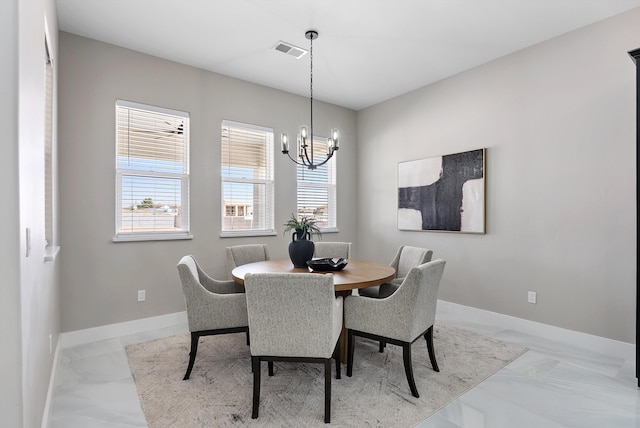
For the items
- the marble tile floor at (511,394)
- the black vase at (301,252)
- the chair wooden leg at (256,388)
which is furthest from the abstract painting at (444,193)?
the chair wooden leg at (256,388)

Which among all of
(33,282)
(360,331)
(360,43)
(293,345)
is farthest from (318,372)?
(360,43)

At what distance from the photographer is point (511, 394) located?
2303 millimetres

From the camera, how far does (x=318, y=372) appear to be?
2582 millimetres

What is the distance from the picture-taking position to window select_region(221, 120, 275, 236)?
4.16 m

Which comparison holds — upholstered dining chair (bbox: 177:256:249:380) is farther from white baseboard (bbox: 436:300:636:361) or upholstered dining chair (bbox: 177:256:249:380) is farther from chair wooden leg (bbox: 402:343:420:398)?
white baseboard (bbox: 436:300:636:361)

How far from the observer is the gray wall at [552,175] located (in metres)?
2.87

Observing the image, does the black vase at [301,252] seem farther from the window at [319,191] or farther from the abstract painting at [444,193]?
the abstract painting at [444,193]

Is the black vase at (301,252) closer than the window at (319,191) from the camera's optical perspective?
Yes

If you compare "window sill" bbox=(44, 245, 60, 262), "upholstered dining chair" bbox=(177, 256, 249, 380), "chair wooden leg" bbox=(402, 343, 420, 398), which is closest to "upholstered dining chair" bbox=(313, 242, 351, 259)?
"upholstered dining chair" bbox=(177, 256, 249, 380)

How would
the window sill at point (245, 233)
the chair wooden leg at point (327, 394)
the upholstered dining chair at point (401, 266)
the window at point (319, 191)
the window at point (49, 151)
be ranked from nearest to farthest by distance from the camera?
the chair wooden leg at point (327, 394) → the window at point (49, 151) → the upholstered dining chair at point (401, 266) → the window sill at point (245, 233) → the window at point (319, 191)

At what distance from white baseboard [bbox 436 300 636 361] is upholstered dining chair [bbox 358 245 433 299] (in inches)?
42.7

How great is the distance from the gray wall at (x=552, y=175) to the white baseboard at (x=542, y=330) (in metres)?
0.06

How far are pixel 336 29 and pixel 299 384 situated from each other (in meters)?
3.00

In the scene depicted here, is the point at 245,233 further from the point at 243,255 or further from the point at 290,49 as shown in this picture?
the point at 290,49
